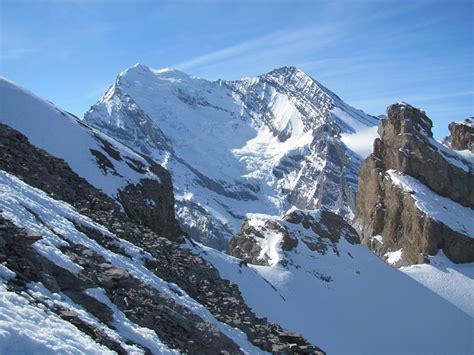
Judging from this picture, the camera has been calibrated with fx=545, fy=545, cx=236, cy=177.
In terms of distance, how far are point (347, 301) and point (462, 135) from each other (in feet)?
190

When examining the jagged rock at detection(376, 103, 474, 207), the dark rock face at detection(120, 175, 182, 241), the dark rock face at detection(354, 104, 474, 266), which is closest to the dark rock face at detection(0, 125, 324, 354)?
the dark rock face at detection(120, 175, 182, 241)

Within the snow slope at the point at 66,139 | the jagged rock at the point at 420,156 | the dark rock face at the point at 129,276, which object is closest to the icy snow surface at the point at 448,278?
the jagged rock at the point at 420,156

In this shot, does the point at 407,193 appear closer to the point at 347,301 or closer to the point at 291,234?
the point at 291,234

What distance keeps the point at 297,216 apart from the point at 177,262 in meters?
45.2

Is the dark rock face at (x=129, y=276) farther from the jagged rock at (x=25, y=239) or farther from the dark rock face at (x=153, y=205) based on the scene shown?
the dark rock face at (x=153, y=205)

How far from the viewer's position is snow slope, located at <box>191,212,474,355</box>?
154 feet

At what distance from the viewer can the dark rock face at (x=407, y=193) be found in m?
82.2

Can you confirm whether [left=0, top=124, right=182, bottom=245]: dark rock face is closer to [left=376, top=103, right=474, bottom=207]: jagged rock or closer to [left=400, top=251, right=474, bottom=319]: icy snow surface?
[left=400, top=251, right=474, bottom=319]: icy snow surface

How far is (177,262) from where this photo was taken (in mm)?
28156

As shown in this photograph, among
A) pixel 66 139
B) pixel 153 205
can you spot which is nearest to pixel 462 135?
pixel 153 205

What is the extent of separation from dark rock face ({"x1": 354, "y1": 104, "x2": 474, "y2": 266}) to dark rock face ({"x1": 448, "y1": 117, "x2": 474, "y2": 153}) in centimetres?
958

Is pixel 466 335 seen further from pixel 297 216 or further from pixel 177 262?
pixel 177 262

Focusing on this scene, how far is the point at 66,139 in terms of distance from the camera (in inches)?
1635

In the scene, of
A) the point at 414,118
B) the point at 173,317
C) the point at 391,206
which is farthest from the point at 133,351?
the point at 414,118
